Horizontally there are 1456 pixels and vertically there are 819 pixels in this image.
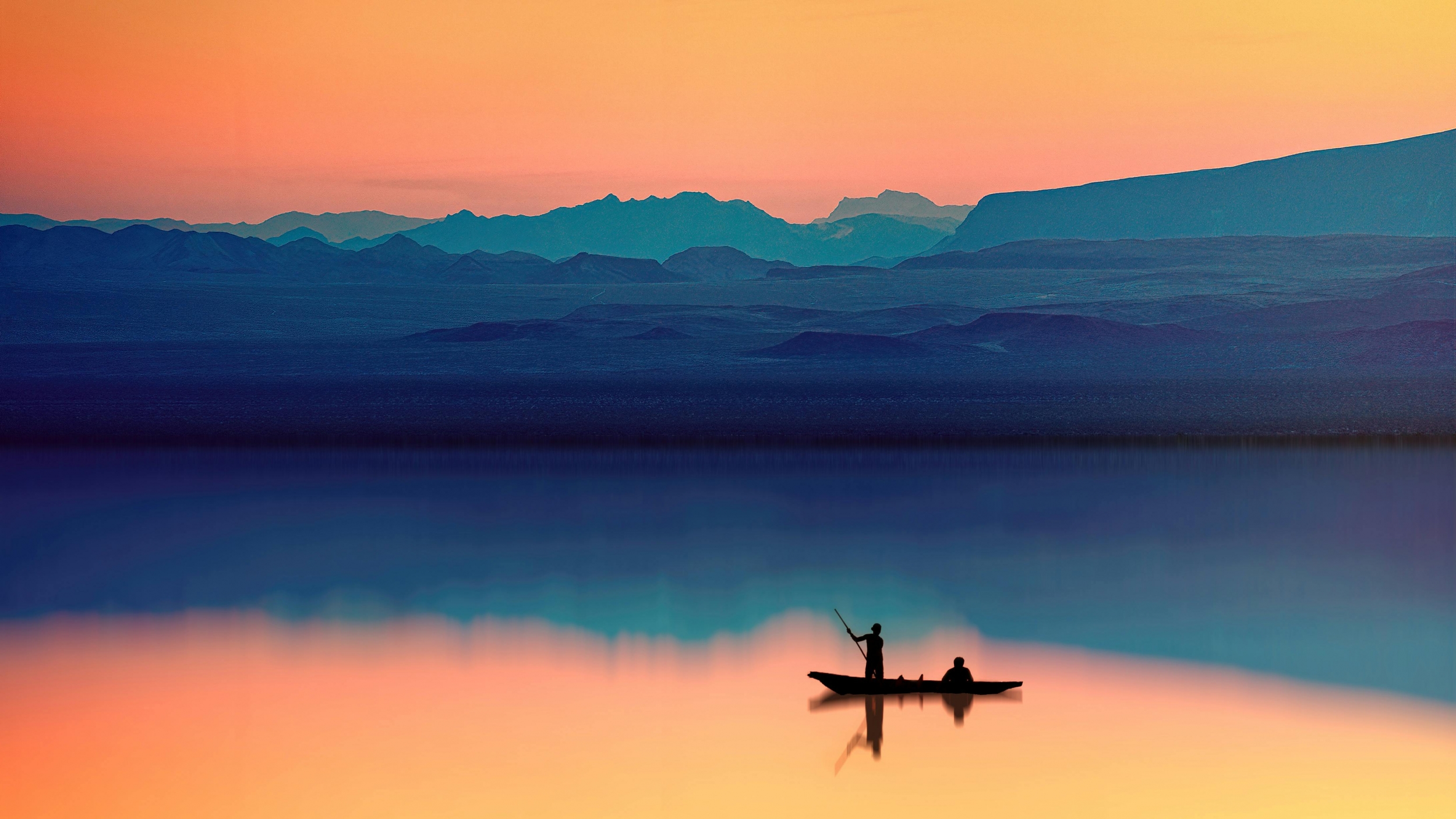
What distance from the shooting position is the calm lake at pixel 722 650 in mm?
13852

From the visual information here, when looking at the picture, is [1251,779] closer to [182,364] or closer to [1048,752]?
[1048,752]

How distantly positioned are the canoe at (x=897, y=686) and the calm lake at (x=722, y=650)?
15cm

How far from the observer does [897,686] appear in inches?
643

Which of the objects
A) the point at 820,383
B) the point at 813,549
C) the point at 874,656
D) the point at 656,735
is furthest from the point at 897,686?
the point at 820,383

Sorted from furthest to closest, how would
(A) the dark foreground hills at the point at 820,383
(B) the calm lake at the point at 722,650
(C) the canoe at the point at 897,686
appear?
1. (A) the dark foreground hills at the point at 820,383
2. (C) the canoe at the point at 897,686
3. (B) the calm lake at the point at 722,650

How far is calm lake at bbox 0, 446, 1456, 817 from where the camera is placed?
13852 millimetres

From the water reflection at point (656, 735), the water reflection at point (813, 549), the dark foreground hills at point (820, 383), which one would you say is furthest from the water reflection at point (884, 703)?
the dark foreground hills at point (820, 383)

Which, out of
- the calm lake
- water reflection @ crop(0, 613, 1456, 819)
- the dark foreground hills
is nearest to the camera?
water reflection @ crop(0, 613, 1456, 819)

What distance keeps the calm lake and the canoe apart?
0.48 ft

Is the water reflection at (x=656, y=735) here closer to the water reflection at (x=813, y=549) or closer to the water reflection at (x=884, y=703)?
the water reflection at (x=884, y=703)

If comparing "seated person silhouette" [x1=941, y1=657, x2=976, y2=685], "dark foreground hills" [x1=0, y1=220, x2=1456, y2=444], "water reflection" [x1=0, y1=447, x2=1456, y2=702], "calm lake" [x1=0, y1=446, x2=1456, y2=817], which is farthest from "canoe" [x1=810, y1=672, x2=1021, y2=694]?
"dark foreground hills" [x1=0, y1=220, x2=1456, y2=444]

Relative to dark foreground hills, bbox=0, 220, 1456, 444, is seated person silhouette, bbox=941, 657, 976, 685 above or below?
below

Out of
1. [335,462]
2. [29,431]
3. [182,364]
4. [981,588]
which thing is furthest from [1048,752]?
[182,364]

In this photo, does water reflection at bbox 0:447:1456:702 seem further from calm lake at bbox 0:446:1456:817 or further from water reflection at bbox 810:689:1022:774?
water reflection at bbox 810:689:1022:774
